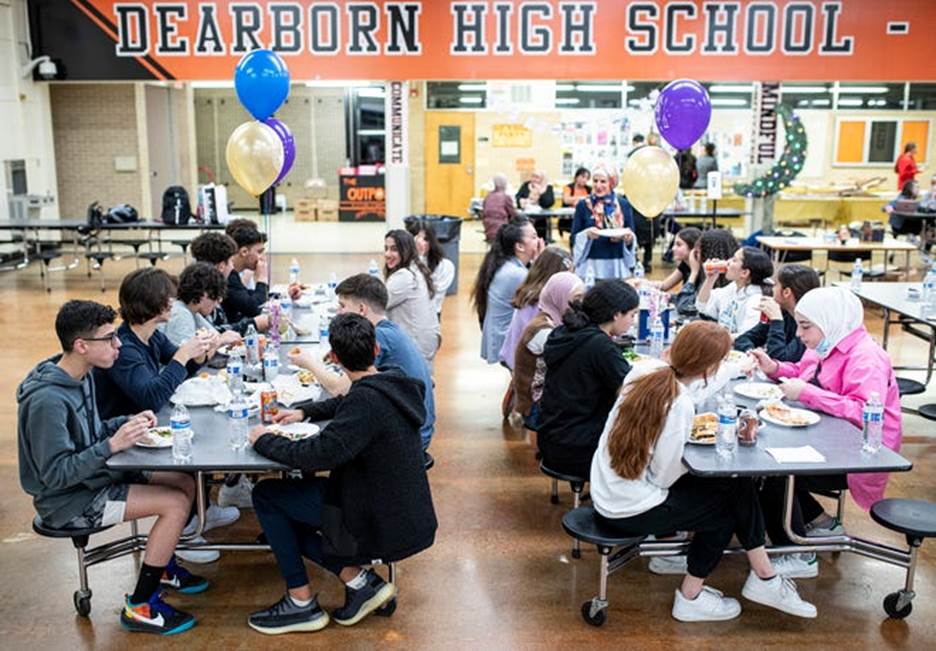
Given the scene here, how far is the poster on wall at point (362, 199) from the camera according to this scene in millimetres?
18766

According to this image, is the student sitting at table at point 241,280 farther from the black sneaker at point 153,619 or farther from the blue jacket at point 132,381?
the black sneaker at point 153,619

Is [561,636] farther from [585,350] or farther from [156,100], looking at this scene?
[156,100]

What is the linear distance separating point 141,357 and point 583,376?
206 centimetres

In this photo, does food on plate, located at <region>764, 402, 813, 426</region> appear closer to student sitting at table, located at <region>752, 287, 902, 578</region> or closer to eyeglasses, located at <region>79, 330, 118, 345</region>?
student sitting at table, located at <region>752, 287, 902, 578</region>

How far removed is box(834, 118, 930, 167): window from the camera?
17141 millimetres

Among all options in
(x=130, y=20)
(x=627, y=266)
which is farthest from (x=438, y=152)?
(x=627, y=266)

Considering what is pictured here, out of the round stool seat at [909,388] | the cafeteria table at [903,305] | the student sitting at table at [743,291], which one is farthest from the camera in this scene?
the cafeteria table at [903,305]

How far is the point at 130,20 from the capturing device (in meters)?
13.2

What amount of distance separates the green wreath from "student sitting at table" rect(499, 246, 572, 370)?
7555mm

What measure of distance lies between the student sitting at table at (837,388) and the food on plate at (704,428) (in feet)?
1.88

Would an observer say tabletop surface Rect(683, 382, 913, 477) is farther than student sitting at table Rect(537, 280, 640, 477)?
No

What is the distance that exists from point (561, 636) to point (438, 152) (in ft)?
46.1

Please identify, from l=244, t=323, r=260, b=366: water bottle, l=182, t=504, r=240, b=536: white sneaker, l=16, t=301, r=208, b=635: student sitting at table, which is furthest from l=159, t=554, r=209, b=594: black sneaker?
l=244, t=323, r=260, b=366: water bottle

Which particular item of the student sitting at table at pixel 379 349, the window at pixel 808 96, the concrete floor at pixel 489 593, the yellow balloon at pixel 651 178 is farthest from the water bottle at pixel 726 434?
the window at pixel 808 96
